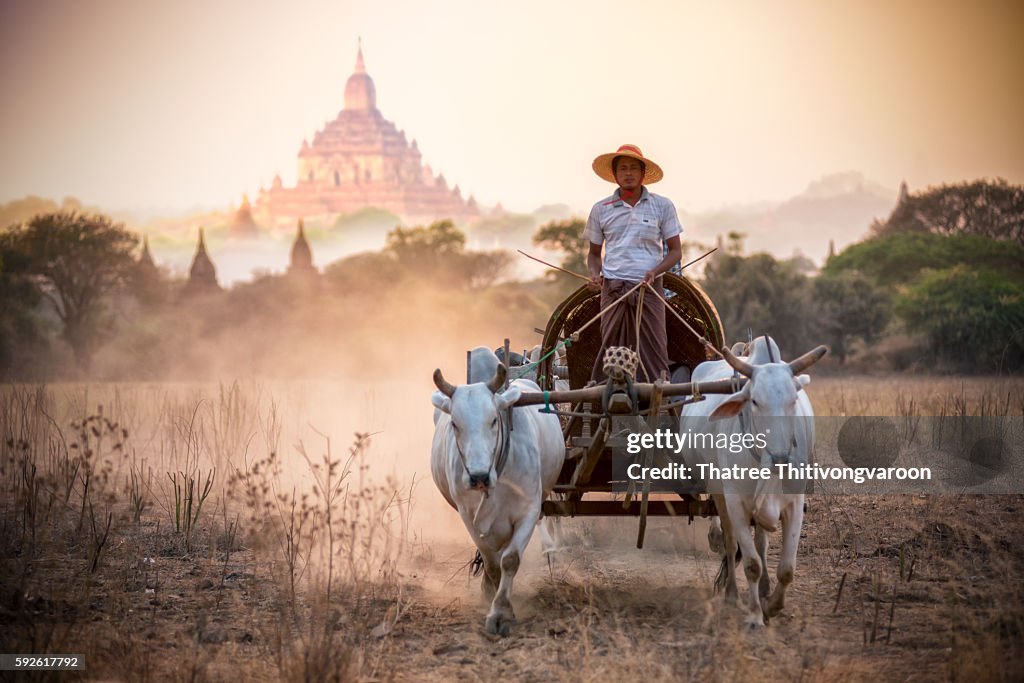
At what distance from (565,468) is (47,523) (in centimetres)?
289

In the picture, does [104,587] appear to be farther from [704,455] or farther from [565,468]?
[704,455]

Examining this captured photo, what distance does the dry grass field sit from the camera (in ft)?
16.9

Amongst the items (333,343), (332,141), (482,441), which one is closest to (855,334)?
(333,343)

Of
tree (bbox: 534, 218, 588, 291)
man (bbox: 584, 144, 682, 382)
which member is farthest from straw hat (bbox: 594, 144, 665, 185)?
tree (bbox: 534, 218, 588, 291)

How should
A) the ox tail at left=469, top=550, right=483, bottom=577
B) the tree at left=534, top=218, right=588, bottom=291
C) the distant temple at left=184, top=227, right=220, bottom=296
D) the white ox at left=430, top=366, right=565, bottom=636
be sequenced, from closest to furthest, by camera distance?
the white ox at left=430, top=366, right=565, bottom=636 → the ox tail at left=469, top=550, right=483, bottom=577 → the tree at left=534, top=218, right=588, bottom=291 → the distant temple at left=184, top=227, right=220, bottom=296

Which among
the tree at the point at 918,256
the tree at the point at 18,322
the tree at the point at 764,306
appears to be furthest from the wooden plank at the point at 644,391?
the tree at the point at 918,256

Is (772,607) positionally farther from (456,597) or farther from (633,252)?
(633,252)

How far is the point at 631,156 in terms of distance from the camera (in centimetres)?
687

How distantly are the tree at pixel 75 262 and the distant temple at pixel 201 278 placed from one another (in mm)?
7810

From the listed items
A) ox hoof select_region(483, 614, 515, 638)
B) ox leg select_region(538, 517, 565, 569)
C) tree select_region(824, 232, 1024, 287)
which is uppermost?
tree select_region(824, 232, 1024, 287)

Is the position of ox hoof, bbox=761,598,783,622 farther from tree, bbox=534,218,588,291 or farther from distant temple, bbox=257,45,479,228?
distant temple, bbox=257,45,479,228

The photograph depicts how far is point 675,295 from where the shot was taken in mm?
7055

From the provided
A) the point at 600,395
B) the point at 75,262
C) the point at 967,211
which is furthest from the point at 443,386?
the point at 967,211

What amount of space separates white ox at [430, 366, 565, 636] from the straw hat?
4.96 ft
